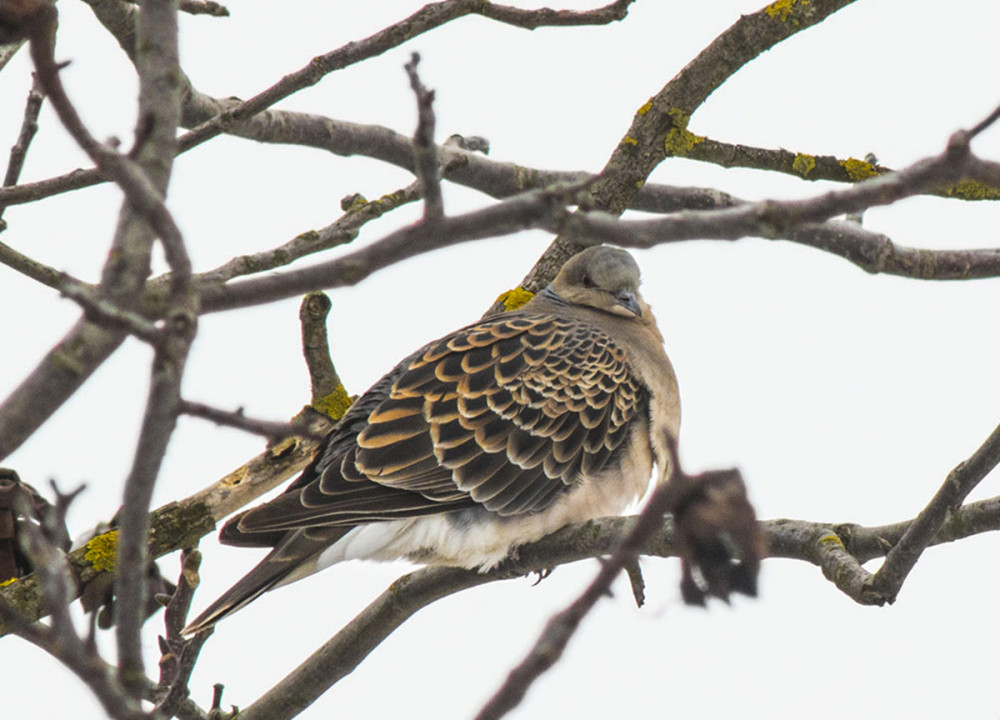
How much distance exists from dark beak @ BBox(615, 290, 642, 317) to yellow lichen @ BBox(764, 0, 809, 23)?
134 centimetres

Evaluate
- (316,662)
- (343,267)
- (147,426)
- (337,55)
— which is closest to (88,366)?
(147,426)

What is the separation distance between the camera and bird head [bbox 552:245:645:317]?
5887 millimetres

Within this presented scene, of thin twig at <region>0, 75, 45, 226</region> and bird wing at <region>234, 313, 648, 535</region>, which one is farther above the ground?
thin twig at <region>0, 75, 45, 226</region>

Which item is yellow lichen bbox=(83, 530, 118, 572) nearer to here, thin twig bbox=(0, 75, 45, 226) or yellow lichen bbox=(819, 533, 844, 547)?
thin twig bbox=(0, 75, 45, 226)

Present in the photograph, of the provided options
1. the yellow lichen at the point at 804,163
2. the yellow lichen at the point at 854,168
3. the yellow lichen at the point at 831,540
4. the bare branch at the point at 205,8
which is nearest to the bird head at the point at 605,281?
the yellow lichen at the point at 804,163

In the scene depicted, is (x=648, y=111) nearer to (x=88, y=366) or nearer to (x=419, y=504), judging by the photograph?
(x=419, y=504)

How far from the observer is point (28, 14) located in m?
1.57

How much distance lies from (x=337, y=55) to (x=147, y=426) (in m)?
2.21

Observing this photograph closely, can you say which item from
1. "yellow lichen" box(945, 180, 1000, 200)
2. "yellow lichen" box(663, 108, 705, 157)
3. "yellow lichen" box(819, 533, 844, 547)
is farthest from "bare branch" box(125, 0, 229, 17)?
"yellow lichen" box(945, 180, 1000, 200)

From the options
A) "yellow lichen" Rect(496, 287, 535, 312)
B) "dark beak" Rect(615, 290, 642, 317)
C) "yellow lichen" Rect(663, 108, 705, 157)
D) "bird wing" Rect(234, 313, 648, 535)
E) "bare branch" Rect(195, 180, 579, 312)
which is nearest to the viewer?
"bare branch" Rect(195, 180, 579, 312)

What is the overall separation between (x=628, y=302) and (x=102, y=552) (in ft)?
8.45

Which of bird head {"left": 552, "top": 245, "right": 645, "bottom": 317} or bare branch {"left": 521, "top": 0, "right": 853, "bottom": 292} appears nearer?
bare branch {"left": 521, "top": 0, "right": 853, "bottom": 292}

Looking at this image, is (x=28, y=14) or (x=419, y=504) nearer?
(x=28, y=14)

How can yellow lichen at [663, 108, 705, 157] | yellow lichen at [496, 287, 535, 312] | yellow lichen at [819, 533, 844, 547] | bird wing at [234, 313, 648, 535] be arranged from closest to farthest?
yellow lichen at [819, 533, 844, 547] → bird wing at [234, 313, 648, 535] → yellow lichen at [663, 108, 705, 157] → yellow lichen at [496, 287, 535, 312]
